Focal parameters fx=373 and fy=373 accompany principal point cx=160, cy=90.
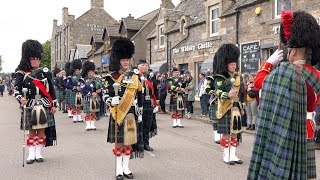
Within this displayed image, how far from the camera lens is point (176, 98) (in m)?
11.9

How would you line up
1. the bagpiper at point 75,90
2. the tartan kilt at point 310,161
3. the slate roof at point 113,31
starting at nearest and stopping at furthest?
the tartan kilt at point 310,161 → the bagpiper at point 75,90 → the slate roof at point 113,31

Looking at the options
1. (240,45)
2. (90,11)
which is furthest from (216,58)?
(90,11)

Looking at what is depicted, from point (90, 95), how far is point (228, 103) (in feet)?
19.0

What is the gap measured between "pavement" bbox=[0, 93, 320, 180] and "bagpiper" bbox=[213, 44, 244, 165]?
13.3 inches

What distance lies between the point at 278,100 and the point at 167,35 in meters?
20.3

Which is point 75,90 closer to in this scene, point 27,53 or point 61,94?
point 61,94

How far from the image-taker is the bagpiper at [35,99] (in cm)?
683

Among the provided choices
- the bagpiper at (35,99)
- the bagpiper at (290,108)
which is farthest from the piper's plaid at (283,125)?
the bagpiper at (35,99)

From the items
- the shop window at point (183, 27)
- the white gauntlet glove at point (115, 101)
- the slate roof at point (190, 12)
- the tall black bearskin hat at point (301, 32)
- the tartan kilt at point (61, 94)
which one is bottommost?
the tartan kilt at point (61, 94)

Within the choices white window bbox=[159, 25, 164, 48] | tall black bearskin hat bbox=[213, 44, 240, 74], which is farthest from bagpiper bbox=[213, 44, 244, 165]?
white window bbox=[159, 25, 164, 48]

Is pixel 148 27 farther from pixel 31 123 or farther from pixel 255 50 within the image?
pixel 31 123

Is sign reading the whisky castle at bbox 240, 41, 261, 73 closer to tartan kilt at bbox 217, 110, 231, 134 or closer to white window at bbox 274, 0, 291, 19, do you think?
white window at bbox 274, 0, 291, 19

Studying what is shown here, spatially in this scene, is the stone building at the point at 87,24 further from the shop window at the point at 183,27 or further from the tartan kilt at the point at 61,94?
the tartan kilt at the point at 61,94

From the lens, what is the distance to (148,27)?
31547 millimetres
